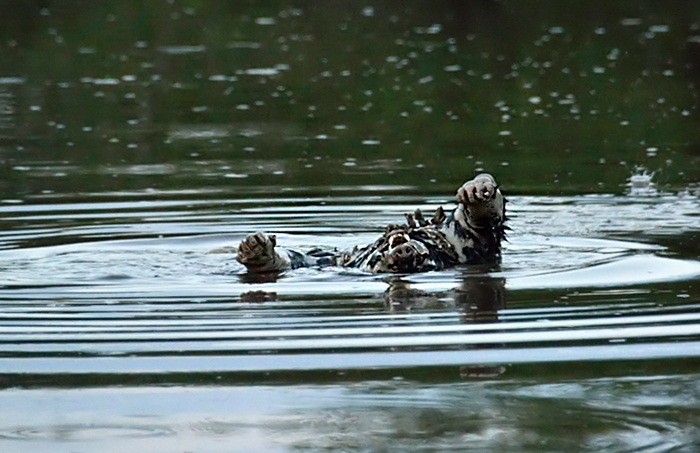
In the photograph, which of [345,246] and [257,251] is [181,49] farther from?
[257,251]

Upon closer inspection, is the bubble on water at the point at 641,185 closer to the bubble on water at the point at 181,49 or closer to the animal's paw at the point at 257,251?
the animal's paw at the point at 257,251

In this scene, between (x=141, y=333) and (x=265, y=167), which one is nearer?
(x=141, y=333)

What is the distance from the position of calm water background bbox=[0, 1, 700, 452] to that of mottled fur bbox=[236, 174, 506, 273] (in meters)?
0.17

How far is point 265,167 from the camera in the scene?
1510 centimetres

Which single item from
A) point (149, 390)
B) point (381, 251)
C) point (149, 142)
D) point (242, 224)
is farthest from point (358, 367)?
point (149, 142)

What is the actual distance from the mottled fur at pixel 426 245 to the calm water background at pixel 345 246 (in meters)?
0.17

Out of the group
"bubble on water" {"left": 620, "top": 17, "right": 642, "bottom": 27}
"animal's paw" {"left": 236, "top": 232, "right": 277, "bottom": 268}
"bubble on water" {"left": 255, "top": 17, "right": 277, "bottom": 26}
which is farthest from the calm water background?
"bubble on water" {"left": 255, "top": 17, "right": 277, "bottom": 26}

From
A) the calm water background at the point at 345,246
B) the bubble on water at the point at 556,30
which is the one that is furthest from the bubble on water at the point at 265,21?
the bubble on water at the point at 556,30

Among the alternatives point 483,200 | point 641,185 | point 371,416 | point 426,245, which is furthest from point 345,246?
point 371,416

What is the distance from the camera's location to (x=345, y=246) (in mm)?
10828

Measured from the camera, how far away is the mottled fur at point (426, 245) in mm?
9633

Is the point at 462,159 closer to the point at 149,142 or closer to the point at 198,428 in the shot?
the point at 149,142

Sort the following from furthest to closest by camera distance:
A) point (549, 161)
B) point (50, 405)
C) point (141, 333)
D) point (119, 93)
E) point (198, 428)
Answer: point (119, 93)
point (549, 161)
point (141, 333)
point (50, 405)
point (198, 428)

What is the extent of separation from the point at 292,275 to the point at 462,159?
5.93 metres
